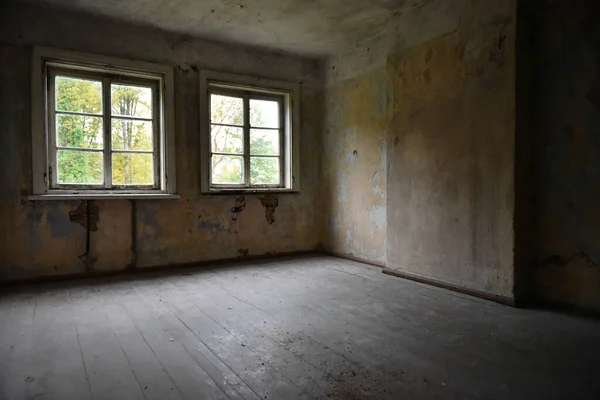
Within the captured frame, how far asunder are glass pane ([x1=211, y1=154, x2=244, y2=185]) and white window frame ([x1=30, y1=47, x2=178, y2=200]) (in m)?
0.56

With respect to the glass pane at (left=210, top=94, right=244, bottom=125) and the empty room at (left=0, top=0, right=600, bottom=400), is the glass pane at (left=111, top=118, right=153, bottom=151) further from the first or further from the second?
the glass pane at (left=210, top=94, right=244, bottom=125)

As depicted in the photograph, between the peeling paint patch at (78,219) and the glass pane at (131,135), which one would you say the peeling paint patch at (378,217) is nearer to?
the glass pane at (131,135)

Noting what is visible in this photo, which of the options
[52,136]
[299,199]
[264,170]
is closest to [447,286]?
[299,199]

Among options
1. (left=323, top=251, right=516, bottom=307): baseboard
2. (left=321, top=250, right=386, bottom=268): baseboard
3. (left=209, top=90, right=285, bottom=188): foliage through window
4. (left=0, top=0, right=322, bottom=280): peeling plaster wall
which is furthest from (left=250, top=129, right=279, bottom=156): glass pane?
(left=323, top=251, right=516, bottom=307): baseboard

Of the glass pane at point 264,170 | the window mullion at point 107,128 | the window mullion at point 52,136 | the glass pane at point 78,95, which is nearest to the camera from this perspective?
the window mullion at point 52,136

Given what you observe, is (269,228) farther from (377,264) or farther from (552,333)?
(552,333)

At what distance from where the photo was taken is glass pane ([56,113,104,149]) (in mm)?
4125

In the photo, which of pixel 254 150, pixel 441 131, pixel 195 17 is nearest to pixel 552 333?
pixel 441 131

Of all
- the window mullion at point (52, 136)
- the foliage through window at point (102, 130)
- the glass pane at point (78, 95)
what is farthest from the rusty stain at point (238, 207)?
the window mullion at point (52, 136)

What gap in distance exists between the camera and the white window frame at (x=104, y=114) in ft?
12.8

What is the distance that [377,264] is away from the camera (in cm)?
478

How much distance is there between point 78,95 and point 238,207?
217cm

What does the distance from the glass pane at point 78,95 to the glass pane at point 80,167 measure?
1.53 ft

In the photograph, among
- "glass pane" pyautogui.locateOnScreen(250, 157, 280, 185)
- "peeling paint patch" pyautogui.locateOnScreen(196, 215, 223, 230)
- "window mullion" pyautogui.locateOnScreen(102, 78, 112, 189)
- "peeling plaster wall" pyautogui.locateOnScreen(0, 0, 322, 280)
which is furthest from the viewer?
"glass pane" pyautogui.locateOnScreen(250, 157, 280, 185)
